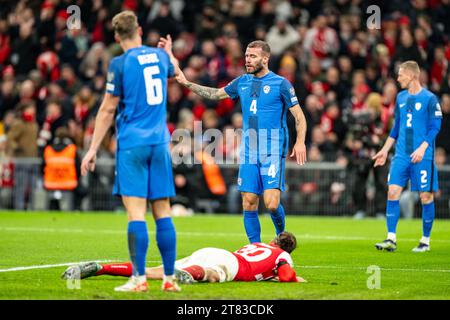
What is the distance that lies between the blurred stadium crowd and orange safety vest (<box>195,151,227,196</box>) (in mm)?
412

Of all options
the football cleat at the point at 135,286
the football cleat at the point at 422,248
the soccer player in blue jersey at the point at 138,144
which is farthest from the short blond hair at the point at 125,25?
the football cleat at the point at 422,248

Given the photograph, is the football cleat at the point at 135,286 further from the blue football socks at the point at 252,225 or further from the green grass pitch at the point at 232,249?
the blue football socks at the point at 252,225

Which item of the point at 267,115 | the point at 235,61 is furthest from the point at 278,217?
the point at 235,61

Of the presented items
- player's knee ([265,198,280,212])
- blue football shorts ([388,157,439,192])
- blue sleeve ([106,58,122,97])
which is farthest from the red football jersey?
blue football shorts ([388,157,439,192])

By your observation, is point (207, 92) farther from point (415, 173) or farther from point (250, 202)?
point (415, 173)

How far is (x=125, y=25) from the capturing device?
8.80 m

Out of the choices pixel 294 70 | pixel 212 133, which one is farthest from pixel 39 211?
pixel 294 70

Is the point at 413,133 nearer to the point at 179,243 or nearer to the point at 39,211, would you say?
the point at 179,243

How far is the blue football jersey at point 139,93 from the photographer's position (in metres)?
8.84

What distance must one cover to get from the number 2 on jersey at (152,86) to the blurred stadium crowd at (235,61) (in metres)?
13.0

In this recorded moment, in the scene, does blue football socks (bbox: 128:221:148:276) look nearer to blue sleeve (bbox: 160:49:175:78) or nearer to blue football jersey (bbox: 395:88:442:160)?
blue sleeve (bbox: 160:49:175:78)

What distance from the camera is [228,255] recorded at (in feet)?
32.9

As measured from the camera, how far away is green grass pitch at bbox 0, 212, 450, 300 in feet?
29.8

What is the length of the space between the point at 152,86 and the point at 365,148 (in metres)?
14.0
